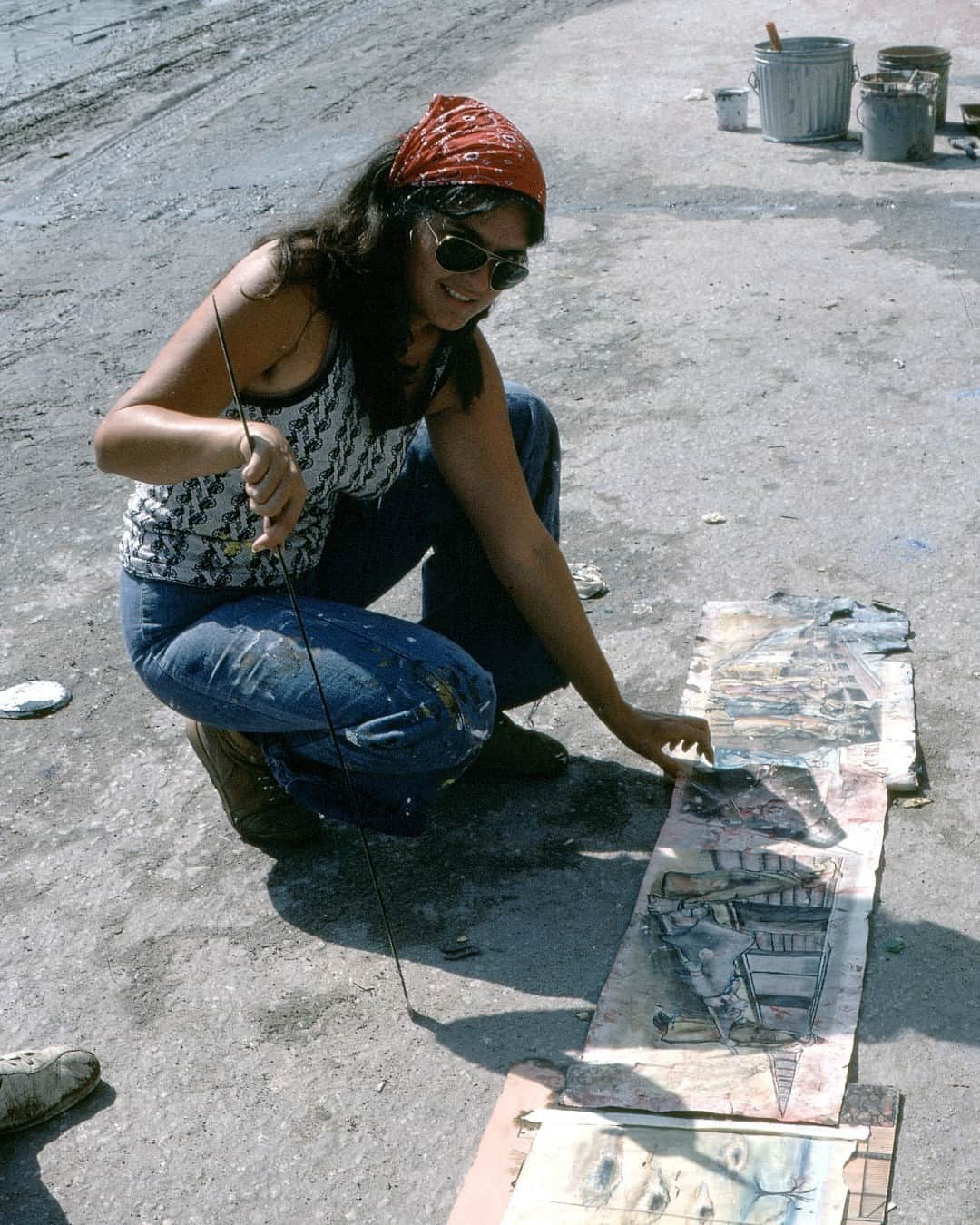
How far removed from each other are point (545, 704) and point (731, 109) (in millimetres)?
4662

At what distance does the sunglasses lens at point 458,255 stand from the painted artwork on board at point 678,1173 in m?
1.20

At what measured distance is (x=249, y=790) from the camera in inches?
96.7

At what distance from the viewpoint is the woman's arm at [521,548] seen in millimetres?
2432

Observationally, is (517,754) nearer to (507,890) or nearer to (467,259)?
(507,890)

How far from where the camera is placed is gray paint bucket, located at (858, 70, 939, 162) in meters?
5.92

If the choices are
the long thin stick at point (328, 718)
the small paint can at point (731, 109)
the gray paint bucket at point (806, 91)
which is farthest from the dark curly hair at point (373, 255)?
the small paint can at point (731, 109)

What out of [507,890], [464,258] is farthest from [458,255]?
[507,890]

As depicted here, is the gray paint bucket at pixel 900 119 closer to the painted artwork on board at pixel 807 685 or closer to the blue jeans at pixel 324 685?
the painted artwork on board at pixel 807 685

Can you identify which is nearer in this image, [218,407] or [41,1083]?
[41,1083]

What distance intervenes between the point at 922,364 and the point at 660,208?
190 cm

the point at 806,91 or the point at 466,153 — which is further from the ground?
the point at 466,153

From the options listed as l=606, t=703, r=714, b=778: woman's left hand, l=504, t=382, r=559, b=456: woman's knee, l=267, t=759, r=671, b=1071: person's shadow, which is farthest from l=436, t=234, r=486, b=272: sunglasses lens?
l=267, t=759, r=671, b=1071: person's shadow

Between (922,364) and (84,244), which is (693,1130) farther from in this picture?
(84,244)

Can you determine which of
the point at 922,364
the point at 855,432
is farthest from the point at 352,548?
the point at 922,364
